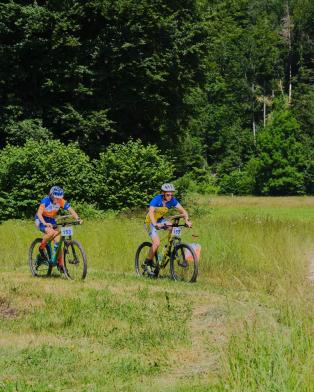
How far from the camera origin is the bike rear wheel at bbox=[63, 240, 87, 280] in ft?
42.0

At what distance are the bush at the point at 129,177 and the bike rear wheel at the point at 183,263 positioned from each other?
39.9 feet

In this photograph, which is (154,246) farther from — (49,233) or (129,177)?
(129,177)

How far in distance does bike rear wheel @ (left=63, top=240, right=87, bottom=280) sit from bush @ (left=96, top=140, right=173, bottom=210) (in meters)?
12.6

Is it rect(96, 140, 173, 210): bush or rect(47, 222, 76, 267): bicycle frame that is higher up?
rect(96, 140, 173, 210): bush

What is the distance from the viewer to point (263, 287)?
12234mm

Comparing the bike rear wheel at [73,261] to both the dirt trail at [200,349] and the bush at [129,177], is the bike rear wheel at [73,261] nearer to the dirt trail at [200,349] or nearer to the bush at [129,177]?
the dirt trail at [200,349]

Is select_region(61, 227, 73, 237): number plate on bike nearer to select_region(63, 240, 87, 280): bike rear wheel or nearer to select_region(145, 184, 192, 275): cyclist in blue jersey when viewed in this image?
select_region(63, 240, 87, 280): bike rear wheel

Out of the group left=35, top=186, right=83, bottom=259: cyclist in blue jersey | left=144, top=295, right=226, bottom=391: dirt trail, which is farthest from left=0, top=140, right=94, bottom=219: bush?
left=144, top=295, right=226, bottom=391: dirt trail

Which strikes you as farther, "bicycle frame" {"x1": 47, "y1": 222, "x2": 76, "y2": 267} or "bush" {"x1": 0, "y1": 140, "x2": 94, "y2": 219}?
"bush" {"x1": 0, "y1": 140, "x2": 94, "y2": 219}

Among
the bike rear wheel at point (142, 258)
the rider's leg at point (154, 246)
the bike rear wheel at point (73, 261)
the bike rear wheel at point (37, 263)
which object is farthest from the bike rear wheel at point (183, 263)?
the bike rear wheel at point (37, 263)

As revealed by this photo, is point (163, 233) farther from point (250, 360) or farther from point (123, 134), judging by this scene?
point (250, 360)

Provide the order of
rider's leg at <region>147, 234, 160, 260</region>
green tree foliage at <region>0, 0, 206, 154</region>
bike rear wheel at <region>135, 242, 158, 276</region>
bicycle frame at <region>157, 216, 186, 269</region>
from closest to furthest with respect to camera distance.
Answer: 1. bicycle frame at <region>157, 216, 186, 269</region>
2. rider's leg at <region>147, 234, 160, 260</region>
3. bike rear wheel at <region>135, 242, 158, 276</region>
4. green tree foliage at <region>0, 0, 206, 154</region>

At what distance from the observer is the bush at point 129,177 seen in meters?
26.0

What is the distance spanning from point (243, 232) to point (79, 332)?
30.8ft
